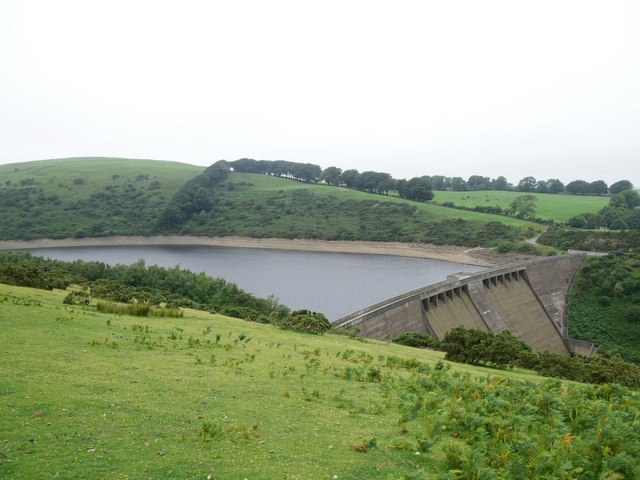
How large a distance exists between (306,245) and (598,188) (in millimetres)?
Answer: 113244

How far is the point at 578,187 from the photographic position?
16562 cm

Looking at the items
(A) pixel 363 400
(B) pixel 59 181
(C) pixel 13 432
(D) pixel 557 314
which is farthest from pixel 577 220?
(B) pixel 59 181

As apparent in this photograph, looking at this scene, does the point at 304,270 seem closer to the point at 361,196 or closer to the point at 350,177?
the point at 361,196

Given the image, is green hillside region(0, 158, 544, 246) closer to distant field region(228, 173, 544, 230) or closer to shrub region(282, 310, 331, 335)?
distant field region(228, 173, 544, 230)

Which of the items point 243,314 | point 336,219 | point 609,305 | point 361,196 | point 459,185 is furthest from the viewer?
point 459,185

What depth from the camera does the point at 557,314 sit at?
63.4 meters

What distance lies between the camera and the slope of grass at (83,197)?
121625 mm

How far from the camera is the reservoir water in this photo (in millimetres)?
68062

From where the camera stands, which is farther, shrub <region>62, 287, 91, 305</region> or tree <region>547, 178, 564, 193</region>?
tree <region>547, 178, 564, 193</region>

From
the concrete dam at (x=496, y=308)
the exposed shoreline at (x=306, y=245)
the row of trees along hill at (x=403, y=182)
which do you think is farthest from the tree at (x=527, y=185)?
the concrete dam at (x=496, y=308)

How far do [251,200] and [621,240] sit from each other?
103 meters

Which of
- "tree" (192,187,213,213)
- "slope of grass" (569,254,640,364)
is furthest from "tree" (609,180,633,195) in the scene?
"tree" (192,187,213,213)

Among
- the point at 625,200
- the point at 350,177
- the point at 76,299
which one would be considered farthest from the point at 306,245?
the point at 76,299

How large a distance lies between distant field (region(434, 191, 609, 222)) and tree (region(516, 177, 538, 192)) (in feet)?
73.2
